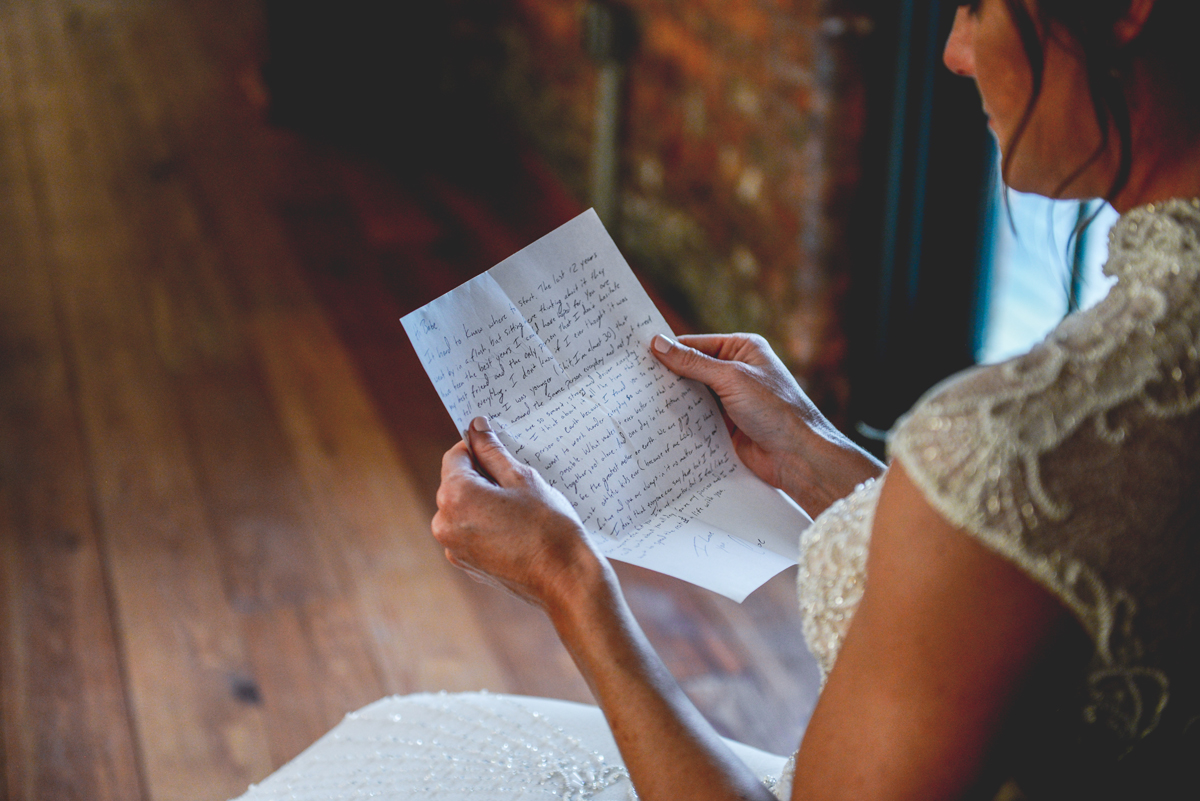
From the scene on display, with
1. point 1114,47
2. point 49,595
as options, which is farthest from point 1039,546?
point 49,595

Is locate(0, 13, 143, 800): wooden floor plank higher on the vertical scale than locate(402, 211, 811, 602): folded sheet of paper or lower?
lower

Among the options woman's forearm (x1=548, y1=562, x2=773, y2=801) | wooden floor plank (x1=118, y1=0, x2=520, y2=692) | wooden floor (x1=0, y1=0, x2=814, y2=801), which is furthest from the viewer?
wooden floor plank (x1=118, y1=0, x2=520, y2=692)

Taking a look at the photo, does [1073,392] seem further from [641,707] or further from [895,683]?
[641,707]

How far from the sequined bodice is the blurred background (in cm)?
43

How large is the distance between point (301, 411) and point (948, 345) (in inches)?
57.0

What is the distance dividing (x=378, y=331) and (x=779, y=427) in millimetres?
1987

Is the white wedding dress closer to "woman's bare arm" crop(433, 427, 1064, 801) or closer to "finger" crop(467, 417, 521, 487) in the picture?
"woman's bare arm" crop(433, 427, 1064, 801)

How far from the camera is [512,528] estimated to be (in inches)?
32.5

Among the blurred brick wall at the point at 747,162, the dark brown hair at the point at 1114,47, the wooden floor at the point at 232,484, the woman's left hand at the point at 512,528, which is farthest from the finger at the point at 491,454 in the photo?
the blurred brick wall at the point at 747,162

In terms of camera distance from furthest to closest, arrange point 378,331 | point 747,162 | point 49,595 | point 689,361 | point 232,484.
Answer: point 378,331
point 747,162
point 232,484
point 49,595
point 689,361

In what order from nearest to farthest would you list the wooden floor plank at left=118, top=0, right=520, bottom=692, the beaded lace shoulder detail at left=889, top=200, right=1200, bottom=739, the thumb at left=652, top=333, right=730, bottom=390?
the beaded lace shoulder detail at left=889, top=200, right=1200, bottom=739 < the thumb at left=652, top=333, right=730, bottom=390 < the wooden floor plank at left=118, top=0, right=520, bottom=692

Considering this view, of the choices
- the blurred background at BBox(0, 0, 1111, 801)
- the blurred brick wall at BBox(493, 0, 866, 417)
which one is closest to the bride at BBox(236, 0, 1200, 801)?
the blurred background at BBox(0, 0, 1111, 801)

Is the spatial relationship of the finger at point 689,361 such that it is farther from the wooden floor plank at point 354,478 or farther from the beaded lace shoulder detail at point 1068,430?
the wooden floor plank at point 354,478

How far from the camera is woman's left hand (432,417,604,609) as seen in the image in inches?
32.0
